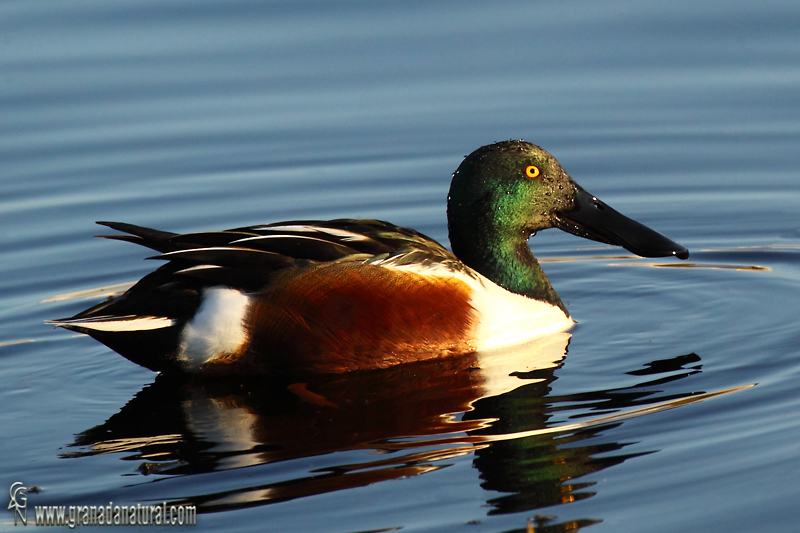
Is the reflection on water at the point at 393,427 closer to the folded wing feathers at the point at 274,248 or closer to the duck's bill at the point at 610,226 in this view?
the folded wing feathers at the point at 274,248

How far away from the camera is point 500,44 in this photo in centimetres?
1131

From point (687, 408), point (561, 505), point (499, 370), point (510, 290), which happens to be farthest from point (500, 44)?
point (561, 505)

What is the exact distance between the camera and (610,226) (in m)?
7.45

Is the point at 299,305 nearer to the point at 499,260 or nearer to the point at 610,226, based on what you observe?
the point at 499,260

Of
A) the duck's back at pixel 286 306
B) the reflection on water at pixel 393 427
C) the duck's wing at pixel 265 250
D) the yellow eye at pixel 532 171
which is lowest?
the reflection on water at pixel 393 427

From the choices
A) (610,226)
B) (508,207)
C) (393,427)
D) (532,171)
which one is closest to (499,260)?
(508,207)

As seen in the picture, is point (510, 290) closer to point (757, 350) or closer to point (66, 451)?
point (757, 350)

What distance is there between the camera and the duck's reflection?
16.8 feet

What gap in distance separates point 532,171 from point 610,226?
62 cm

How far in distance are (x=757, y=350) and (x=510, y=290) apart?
1.45 meters

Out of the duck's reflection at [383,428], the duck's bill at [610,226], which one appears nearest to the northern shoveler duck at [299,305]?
the duck's reflection at [383,428]

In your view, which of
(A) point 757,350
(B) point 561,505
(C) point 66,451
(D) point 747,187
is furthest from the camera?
(D) point 747,187

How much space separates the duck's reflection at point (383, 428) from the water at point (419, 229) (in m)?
0.02

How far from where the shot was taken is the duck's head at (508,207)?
23.5ft
